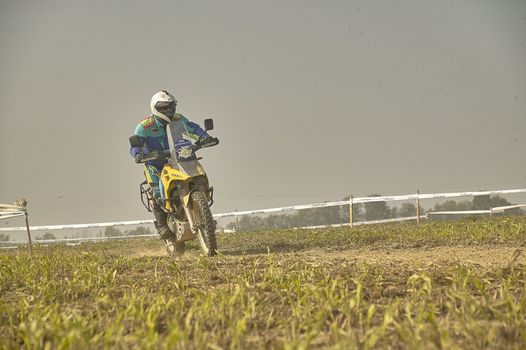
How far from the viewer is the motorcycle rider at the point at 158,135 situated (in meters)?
8.22

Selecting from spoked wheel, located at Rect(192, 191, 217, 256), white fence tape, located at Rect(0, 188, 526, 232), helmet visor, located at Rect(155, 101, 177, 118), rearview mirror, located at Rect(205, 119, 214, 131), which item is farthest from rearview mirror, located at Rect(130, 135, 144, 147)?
A: white fence tape, located at Rect(0, 188, 526, 232)

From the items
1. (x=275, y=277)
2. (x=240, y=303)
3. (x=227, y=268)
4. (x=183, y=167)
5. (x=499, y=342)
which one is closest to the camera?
(x=499, y=342)

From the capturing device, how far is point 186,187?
A: 7.73 meters

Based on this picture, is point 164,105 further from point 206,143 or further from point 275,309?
point 275,309

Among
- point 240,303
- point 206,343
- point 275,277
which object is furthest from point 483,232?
point 206,343

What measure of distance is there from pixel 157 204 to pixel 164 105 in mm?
1729

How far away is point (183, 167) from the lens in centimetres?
762

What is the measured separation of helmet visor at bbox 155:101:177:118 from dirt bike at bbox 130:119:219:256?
0.16 meters

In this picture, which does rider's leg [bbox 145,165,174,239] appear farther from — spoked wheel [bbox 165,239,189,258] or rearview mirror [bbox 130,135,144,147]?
rearview mirror [bbox 130,135,144,147]

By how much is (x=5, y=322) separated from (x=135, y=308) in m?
0.93

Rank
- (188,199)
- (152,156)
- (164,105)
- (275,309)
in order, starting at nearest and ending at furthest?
(275,309) → (188,199) → (152,156) → (164,105)

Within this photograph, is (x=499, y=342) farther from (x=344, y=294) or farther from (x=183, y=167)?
(x=183, y=167)

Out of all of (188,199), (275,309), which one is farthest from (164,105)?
(275,309)

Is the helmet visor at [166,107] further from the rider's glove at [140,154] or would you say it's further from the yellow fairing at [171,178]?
the yellow fairing at [171,178]
